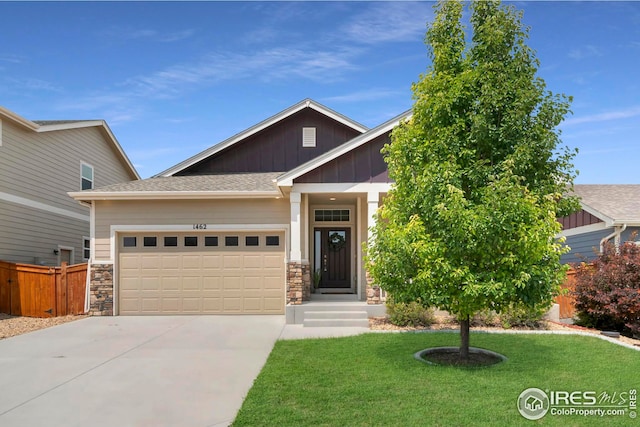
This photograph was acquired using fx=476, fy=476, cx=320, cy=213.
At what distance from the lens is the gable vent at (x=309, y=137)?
16312 millimetres

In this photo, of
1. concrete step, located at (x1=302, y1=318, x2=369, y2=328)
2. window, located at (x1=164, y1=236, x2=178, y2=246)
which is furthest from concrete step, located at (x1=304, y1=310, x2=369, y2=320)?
window, located at (x1=164, y1=236, x2=178, y2=246)

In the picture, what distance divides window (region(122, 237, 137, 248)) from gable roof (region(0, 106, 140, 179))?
4940 millimetres

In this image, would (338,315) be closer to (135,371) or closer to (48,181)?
(135,371)

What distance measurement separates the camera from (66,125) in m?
16.4

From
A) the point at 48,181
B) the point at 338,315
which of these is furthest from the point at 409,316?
the point at 48,181

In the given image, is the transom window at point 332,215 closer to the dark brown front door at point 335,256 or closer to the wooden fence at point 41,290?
the dark brown front door at point 335,256

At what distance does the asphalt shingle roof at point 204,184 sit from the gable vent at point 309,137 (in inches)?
73.2

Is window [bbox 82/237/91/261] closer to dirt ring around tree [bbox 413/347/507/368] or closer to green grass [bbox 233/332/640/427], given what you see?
green grass [bbox 233/332/640/427]

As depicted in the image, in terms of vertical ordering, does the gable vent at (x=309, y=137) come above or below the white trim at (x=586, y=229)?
above

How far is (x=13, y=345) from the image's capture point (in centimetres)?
931

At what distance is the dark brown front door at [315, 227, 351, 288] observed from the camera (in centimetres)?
1480

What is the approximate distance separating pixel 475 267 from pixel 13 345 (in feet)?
28.8

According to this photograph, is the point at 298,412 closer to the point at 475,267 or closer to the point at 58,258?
the point at 475,267

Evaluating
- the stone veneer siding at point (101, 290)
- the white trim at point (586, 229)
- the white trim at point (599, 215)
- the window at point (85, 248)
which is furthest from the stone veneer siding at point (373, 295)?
the window at point (85, 248)
